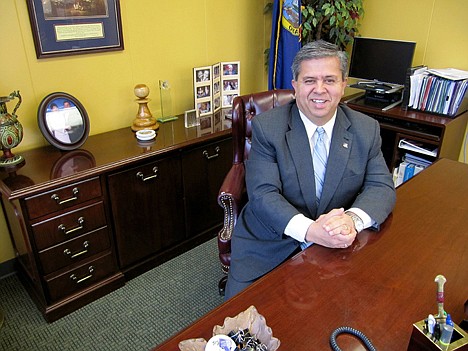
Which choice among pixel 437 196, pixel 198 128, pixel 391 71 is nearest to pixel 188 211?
pixel 198 128

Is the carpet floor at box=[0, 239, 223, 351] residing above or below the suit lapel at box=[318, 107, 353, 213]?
below

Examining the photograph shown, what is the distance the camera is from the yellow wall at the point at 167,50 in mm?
2006

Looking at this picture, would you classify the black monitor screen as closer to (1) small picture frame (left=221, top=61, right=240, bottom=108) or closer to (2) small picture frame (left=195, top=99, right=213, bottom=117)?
(1) small picture frame (left=221, top=61, right=240, bottom=108)

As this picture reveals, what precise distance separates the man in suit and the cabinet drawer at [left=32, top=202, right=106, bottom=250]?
0.87m

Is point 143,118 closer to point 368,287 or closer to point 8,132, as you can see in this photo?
point 8,132

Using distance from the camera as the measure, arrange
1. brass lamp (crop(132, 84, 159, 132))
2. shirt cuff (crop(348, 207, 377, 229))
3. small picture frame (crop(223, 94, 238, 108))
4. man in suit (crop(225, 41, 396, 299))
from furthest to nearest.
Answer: small picture frame (crop(223, 94, 238, 108)) < brass lamp (crop(132, 84, 159, 132)) < man in suit (crop(225, 41, 396, 299)) < shirt cuff (crop(348, 207, 377, 229))

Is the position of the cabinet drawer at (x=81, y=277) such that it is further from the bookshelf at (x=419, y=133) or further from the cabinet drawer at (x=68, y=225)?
the bookshelf at (x=419, y=133)

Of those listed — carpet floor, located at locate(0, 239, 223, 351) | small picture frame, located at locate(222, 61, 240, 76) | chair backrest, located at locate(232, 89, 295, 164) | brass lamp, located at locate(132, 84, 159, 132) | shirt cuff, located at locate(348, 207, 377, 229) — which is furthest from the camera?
small picture frame, located at locate(222, 61, 240, 76)

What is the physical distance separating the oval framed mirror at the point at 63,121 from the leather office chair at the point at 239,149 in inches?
33.0

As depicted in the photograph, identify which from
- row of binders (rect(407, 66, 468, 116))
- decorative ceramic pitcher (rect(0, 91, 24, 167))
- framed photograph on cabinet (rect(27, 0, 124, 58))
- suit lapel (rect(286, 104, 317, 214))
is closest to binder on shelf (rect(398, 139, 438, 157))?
row of binders (rect(407, 66, 468, 116))

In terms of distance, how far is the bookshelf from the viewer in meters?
2.52

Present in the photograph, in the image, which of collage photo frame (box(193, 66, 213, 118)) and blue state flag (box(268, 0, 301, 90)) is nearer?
collage photo frame (box(193, 66, 213, 118))

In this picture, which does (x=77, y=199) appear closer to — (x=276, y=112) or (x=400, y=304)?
(x=276, y=112)

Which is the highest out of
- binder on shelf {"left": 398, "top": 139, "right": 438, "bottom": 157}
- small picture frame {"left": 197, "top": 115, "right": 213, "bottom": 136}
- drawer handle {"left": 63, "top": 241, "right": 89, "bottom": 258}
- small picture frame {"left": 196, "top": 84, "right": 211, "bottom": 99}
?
small picture frame {"left": 196, "top": 84, "right": 211, "bottom": 99}
